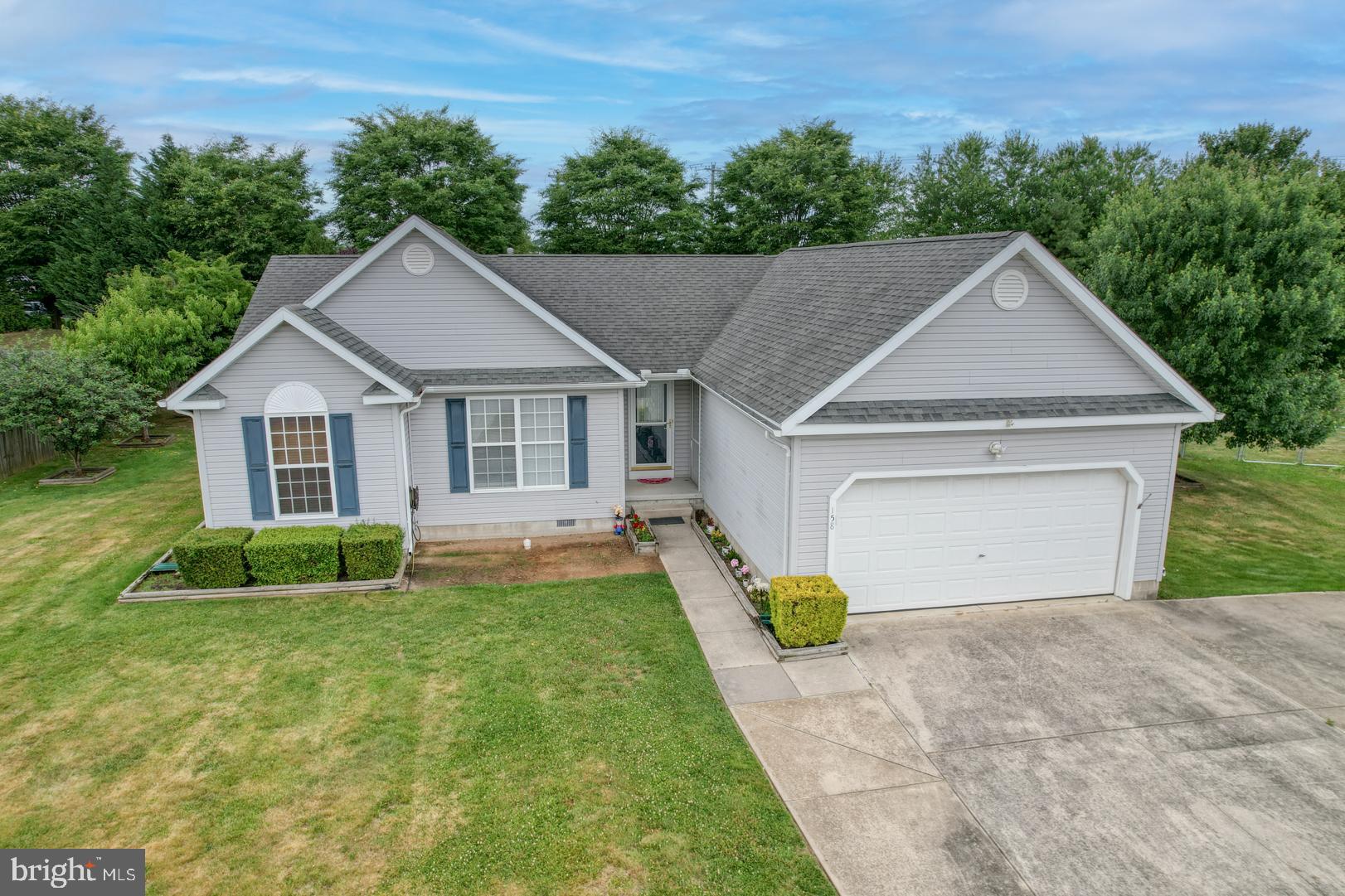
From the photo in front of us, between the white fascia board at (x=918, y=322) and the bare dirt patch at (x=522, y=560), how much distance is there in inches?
185

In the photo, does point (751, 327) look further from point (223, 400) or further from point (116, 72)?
point (116, 72)

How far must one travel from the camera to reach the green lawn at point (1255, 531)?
516 inches

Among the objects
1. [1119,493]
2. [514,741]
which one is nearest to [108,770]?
[514,741]

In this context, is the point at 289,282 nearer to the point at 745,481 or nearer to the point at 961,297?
the point at 745,481

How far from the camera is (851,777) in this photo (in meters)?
7.62

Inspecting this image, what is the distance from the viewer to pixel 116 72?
87.7ft

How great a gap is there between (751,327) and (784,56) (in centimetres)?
2896

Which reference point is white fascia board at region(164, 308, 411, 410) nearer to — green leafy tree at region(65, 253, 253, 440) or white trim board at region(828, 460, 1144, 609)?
white trim board at region(828, 460, 1144, 609)

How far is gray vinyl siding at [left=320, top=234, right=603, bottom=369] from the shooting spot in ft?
45.5

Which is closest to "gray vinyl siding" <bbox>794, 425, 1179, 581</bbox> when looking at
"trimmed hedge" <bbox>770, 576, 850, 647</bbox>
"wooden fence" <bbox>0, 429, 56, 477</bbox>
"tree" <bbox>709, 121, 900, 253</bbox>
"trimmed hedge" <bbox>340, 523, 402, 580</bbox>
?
"trimmed hedge" <bbox>770, 576, 850, 647</bbox>

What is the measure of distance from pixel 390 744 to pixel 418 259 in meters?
8.86

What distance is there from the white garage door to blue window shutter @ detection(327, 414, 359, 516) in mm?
8116

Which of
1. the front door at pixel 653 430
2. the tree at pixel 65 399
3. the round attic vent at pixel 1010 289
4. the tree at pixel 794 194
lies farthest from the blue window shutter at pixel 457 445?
the tree at pixel 794 194

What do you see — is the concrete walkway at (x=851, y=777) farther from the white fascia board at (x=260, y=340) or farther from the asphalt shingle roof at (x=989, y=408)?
the white fascia board at (x=260, y=340)
